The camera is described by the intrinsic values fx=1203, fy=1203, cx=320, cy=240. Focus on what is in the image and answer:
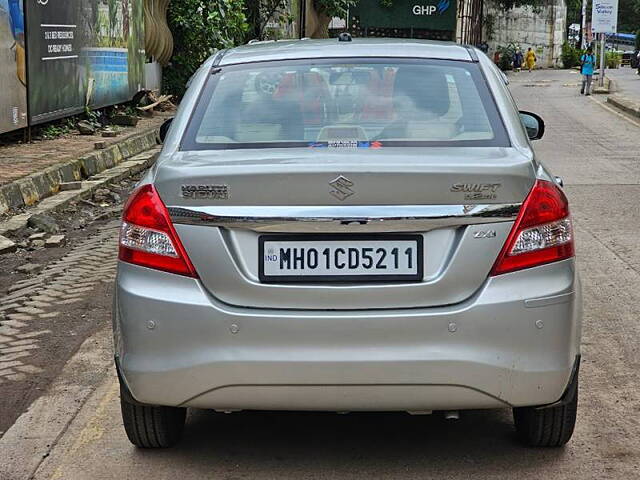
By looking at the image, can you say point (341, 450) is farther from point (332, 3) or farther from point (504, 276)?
point (332, 3)

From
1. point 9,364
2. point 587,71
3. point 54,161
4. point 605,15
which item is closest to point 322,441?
point 9,364

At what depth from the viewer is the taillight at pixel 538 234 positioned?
3904 mm

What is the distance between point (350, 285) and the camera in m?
3.87

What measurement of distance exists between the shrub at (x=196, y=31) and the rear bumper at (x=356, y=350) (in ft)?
66.3

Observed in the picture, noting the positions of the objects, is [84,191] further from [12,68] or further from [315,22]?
[315,22]

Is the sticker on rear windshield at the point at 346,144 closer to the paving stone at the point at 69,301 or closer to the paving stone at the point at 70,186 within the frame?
the paving stone at the point at 69,301

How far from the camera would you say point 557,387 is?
158 inches

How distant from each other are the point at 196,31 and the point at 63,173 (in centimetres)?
1164

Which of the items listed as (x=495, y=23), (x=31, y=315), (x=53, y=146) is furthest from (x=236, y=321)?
(x=495, y=23)

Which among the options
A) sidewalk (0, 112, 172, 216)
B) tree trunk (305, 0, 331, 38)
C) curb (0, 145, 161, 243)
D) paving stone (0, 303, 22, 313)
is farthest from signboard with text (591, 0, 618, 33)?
paving stone (0, 303, 22, 313)

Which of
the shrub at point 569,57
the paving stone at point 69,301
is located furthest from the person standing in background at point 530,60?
the paving stone at point 69,301

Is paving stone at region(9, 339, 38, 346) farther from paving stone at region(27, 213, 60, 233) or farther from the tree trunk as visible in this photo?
the tree trunk

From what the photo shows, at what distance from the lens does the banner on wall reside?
14.9 meters

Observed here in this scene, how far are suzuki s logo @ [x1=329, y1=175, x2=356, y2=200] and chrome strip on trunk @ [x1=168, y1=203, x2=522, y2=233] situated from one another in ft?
0.12
